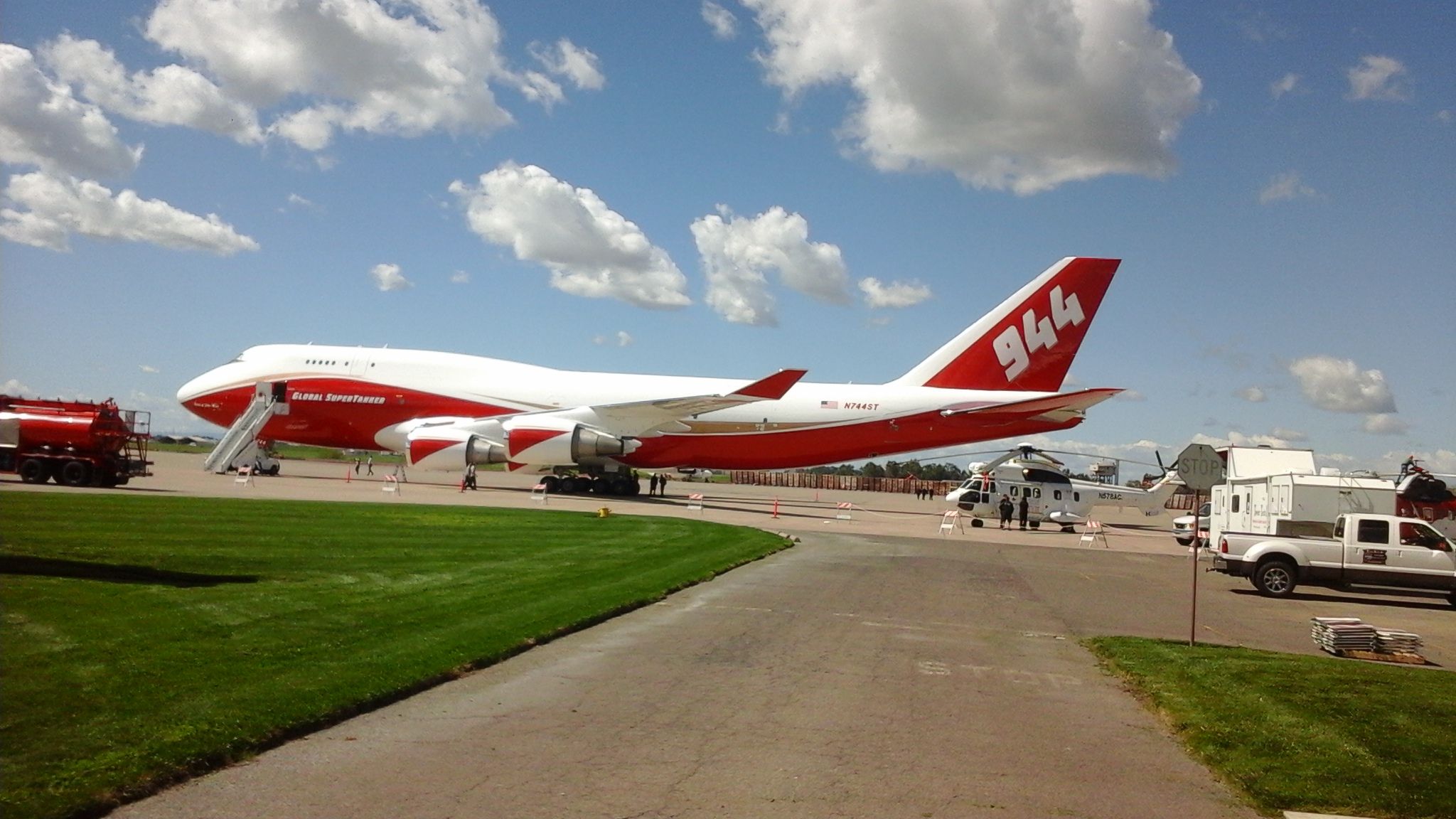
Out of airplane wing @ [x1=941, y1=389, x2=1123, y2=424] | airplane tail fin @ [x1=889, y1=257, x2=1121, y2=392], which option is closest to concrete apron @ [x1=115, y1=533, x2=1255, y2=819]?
airplane wing @ [x1=941, y1=389, x2=1123, y2=424]

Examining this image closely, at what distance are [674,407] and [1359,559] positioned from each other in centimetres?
2288

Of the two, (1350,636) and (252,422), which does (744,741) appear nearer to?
(1350,636)

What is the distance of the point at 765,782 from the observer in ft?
20.1

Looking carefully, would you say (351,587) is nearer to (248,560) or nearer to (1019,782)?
(248,560)

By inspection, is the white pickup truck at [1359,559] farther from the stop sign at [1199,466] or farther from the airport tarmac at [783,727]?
the stop sign at [1199,466]

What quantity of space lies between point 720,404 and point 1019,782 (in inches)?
1233

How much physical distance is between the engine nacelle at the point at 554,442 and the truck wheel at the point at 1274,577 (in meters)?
23.0

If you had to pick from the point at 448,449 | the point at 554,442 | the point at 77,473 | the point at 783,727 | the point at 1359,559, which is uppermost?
the point at 554,442

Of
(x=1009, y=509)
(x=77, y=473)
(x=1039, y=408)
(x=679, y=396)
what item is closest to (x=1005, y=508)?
(x=1009, y=509)

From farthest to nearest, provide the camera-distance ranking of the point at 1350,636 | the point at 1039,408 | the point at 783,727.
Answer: the point at 1039,408
the point at 1350,636
the point at 783,727

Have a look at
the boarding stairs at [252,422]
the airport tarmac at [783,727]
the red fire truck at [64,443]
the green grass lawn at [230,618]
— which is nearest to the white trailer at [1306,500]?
the airport tarmac at [783,727]

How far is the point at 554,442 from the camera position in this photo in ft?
123

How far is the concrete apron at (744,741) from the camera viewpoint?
222 inches

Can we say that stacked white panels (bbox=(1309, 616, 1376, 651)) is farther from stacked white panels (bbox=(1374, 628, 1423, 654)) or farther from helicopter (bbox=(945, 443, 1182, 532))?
helicopter (bbox=(945, 443, 1182, 532))
